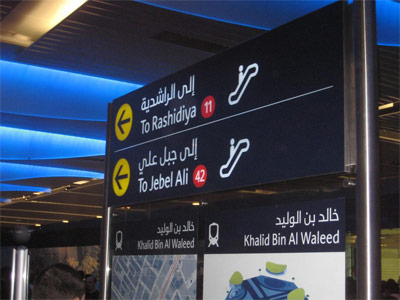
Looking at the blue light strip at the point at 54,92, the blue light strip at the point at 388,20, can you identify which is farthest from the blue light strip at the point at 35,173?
the blue light strip at the point at 388,20

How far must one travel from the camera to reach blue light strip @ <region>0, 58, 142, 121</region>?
10117mm

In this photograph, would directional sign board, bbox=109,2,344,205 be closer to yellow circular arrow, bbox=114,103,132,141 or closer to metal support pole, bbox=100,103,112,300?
yellow circular arrow, bbox=114,103,132,141

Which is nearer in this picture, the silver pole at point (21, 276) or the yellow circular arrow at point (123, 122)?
the silver pole at point (21, 276)

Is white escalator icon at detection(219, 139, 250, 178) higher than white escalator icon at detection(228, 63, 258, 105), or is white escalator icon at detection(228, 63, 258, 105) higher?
white escalator icon at detection(228, 63, 258, 105)

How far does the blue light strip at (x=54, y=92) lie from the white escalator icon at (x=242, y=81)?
6880 millimetres

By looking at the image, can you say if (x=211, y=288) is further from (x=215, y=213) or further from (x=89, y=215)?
(x=89, y=215)

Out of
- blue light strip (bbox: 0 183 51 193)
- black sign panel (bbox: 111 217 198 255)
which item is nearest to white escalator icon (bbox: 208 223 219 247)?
black sign panel (bbox: 111 217 198 255)

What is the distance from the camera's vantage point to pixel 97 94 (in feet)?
35.6

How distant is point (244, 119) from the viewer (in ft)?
11.9

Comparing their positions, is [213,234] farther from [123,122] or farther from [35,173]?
[35,173]

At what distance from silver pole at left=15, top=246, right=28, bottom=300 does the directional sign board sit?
1260 mm

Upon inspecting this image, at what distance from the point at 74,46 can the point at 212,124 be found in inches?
190

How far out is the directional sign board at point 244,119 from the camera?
304 centimetres

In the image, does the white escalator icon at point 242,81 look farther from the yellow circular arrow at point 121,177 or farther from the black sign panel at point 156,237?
the yellow circular arrow at point 121,177
